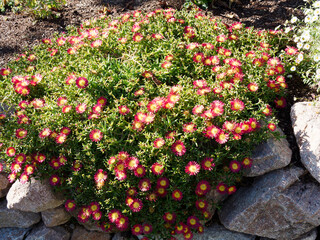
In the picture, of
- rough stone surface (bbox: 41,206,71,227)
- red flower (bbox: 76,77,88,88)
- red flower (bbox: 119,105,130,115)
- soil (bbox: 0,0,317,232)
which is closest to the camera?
red flower (bbox: 119,105,130,115)

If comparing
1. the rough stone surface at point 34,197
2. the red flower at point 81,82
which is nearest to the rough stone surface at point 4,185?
the rough stone surface at point 34,197

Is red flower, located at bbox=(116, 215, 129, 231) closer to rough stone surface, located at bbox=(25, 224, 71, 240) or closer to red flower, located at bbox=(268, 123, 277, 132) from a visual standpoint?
rough stone surface, located at bbox=(25, 224, 71, 240)

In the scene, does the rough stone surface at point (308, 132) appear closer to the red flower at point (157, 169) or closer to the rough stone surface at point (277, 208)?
the rough stone surface at point (277, 208)

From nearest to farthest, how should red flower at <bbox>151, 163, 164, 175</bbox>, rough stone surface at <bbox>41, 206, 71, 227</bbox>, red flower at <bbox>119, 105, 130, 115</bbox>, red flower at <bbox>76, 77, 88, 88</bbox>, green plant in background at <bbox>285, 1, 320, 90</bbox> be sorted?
red flower at <bbox>151, 163, 164, 175</bbox> → red flower at <bbox>119, 105, 130, 115</bbox> → red flower at <bbox>76, 77, 88, 88</bbox> → rough stone surface at <bbox>41, 206, 71, 227</bbox> → green plant in background at <bbox>285, 1, 320, 90</bbox>

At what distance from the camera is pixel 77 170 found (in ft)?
8.70

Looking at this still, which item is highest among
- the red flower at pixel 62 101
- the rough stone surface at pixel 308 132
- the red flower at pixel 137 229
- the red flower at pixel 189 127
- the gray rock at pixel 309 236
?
the rough stone surface at pixel 308 132

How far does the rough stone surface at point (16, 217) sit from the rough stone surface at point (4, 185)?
86 millimetres

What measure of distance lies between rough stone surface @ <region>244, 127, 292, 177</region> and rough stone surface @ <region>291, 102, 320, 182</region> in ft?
0.47

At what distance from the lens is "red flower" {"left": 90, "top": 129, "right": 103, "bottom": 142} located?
2574 mm

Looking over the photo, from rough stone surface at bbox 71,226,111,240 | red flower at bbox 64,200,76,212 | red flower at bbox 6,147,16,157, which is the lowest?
rough stone surface at bbox 71,226,111,240

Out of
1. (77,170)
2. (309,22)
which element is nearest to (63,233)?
(77,170)

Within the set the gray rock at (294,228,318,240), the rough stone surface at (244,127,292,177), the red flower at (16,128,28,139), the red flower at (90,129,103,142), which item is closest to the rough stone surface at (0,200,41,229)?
the red flower at (16,128,28,139)

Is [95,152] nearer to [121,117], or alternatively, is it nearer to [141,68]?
[121,117]

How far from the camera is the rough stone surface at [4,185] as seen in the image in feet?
9.99
